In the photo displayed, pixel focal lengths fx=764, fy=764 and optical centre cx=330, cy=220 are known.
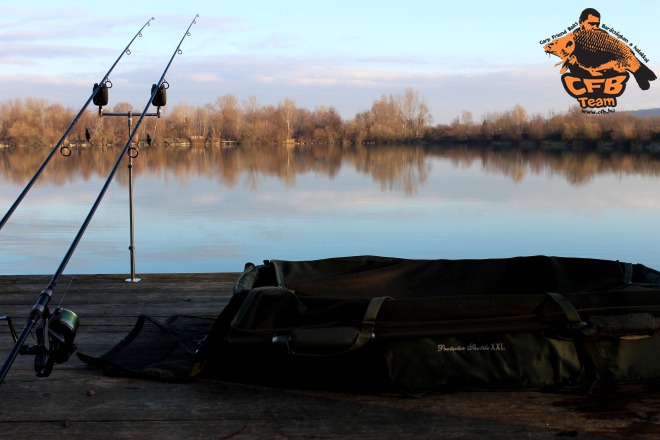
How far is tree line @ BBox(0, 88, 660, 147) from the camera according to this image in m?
30.8

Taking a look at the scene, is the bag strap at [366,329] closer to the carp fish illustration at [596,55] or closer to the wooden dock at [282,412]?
the wooden dock at [282,412]

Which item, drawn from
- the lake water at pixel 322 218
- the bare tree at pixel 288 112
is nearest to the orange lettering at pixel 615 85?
the lake water at pixel 322 218

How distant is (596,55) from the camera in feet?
69.0

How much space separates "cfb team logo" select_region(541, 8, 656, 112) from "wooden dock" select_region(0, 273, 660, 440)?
20232mm

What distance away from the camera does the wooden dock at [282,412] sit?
210 cm

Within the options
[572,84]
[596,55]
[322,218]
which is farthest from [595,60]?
[322,218]

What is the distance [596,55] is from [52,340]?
2123 cm

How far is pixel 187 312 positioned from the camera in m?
3.54

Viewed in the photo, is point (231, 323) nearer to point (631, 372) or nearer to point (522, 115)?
point (631, 372)

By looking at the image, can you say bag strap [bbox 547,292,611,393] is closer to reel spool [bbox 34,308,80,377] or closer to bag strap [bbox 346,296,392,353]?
bag strap [bbox 346,296,392,353]

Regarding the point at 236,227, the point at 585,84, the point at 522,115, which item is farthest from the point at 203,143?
the point at 236,227

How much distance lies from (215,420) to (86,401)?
1.48 feet

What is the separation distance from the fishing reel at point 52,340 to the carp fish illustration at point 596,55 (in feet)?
68.3

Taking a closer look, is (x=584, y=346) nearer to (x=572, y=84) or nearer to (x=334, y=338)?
(x=334, y=338)
